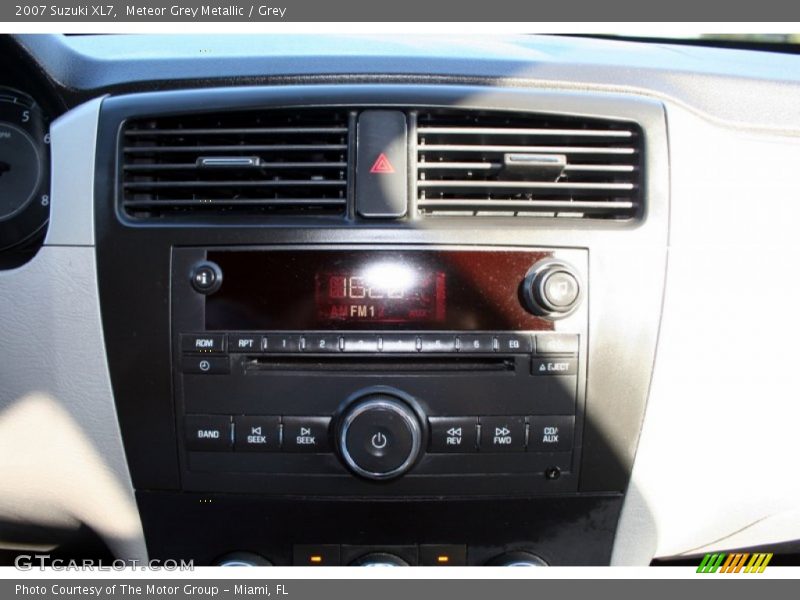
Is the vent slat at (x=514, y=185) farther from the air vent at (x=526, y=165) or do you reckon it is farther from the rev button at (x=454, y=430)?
the rev button at (x=454, y=430)

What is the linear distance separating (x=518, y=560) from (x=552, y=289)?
2.23ft

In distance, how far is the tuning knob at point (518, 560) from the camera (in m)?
1.71

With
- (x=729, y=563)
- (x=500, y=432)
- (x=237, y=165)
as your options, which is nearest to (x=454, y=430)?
(x=500, y=432)

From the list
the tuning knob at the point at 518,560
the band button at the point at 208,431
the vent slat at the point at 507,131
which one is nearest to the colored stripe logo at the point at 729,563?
the tuning knob at the point at 518,560

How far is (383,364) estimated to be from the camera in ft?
5.22

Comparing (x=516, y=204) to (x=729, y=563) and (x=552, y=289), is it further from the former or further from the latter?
(x=729, y=563)

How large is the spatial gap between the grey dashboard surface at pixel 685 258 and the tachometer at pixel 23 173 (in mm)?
114

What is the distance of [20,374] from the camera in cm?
167

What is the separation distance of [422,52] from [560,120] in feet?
1.24

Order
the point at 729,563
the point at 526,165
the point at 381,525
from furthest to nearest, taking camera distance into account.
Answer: the point at 729,563
the point at 381,525
the point at 526,165

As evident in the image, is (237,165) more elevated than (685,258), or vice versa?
(237,165)

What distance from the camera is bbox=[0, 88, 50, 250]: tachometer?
5.66 ft

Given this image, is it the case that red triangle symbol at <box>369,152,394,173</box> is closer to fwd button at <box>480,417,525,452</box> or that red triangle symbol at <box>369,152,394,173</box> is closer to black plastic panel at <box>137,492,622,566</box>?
fwd button at <box>480,417,525,452</box>

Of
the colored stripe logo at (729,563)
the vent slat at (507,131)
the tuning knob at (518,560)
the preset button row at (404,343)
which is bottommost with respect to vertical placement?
the colored stripe logo at (729,563)
